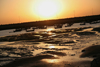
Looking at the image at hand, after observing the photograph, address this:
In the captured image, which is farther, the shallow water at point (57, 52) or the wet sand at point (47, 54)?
the wet sand at point (47, 54)

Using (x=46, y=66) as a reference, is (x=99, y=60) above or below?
above

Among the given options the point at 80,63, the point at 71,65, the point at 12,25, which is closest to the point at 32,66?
the point at 71,65

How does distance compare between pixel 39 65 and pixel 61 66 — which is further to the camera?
pixel 39 65

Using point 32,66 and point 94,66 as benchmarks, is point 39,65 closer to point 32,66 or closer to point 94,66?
point 32,66

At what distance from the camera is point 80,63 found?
11094 mm

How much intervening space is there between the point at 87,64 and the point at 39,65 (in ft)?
13.5

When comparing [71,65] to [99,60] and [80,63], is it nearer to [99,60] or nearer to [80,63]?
[80,63]

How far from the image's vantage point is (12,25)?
147250 mm

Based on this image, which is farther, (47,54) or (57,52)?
(57,52)

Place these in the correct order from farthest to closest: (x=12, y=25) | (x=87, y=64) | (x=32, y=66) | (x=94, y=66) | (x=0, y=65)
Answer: (x=12, y=25) < (x=0, y=65) < (x=32, y=66) < (x=87, y=64) < (x=94, y=66)

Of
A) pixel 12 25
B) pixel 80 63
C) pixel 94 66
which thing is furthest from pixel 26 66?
pixel 12 25

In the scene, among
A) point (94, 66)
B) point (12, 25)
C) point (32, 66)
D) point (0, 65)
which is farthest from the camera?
point (12, 25)

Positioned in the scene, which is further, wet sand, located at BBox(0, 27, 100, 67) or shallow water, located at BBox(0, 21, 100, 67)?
wet sand, located at BBox(0, 27, 100, 67)

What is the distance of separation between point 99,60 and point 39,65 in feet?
16.7
